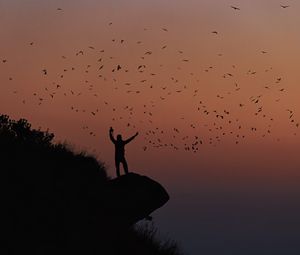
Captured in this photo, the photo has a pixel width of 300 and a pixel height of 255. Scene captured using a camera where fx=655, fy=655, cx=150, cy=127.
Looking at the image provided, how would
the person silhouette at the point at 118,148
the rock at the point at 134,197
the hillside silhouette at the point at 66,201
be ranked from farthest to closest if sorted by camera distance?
the person silhouette at the point at 118,148
the rock at the point at 134,197
the hillside silhouette at the point at 66,201

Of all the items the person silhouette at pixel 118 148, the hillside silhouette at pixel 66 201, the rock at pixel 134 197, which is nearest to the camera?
the hillside silhouette at pixel 66 201

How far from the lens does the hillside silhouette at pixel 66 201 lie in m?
19.2

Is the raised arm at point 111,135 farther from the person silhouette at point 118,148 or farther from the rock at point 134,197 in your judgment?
the rock at point 134,197

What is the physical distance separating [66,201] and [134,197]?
4710 millimetres

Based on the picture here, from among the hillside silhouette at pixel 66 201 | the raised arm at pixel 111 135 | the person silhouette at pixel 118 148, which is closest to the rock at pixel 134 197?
the hillside silhouette at pixel 66 201

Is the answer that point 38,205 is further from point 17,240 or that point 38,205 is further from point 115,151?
point 115,151

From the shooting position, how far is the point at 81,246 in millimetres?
19656

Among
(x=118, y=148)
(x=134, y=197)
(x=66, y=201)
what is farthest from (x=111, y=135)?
(x=66, y=201)

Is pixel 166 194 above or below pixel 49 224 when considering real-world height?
above

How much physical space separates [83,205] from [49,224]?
3511 millimetres

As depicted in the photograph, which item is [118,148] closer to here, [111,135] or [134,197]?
[111,135]

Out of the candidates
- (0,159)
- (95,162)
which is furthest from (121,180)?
(0,159)

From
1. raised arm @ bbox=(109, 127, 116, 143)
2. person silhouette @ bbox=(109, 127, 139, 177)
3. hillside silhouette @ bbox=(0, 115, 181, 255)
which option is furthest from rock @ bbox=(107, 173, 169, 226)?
raised arm @ bbox=(109, 127, 116, 143)

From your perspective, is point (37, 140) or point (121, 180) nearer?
point (121, 180)
